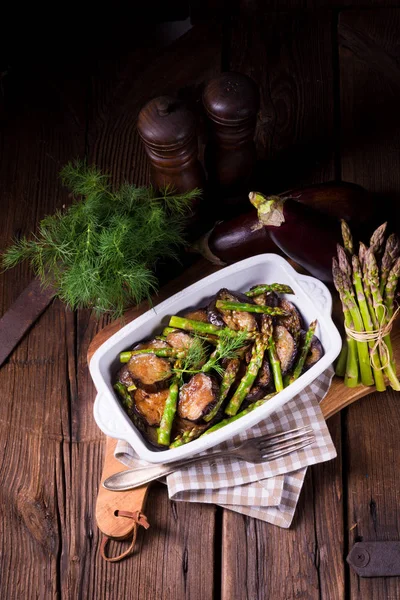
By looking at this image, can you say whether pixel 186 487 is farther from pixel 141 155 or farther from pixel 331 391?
pixel 141 155

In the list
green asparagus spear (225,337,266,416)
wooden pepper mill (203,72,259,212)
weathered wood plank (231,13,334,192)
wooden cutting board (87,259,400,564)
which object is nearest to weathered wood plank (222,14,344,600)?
weathered wood plank (231,13,334,192)

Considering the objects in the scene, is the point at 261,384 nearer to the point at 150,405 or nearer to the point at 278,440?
the point at 278,440

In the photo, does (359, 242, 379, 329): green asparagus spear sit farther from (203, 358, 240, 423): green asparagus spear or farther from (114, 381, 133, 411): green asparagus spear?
(114, 381, 133, 411): green asparagus spear

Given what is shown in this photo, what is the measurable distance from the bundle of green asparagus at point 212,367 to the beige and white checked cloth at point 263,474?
9 centimetres

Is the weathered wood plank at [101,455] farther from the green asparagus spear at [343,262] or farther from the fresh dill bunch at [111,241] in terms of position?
the green asparagus spear at [343,262]

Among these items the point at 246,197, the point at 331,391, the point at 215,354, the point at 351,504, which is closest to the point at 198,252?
the point at 246,197

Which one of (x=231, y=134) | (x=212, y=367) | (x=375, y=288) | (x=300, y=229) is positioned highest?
(x=231, y=134)

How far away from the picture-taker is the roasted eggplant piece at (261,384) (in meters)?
2.07

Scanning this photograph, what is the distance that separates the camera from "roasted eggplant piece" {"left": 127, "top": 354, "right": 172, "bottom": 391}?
6.74 ft

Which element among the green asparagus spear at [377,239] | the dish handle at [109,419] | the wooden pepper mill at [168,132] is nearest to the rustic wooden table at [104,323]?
the dish handle at [109,419]

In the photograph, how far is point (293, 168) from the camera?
249cm

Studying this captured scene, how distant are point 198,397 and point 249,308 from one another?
0.28 meters

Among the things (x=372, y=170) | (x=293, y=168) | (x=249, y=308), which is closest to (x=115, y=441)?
(x=249, y=308)

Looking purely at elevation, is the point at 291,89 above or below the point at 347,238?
above
